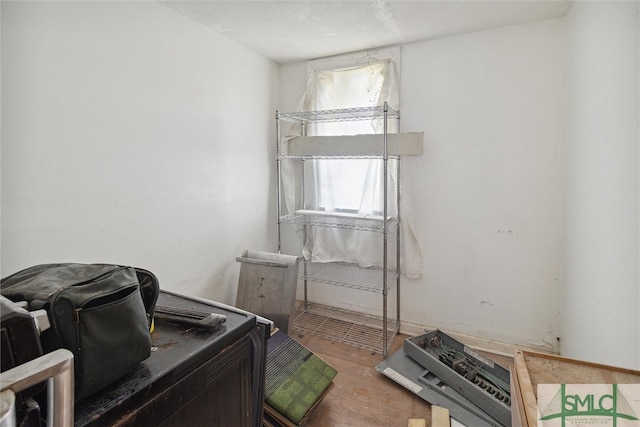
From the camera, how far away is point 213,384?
3.38 feet

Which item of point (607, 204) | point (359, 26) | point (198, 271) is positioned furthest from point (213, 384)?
point (359, 26)

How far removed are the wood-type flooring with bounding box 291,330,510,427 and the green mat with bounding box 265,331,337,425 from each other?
0.16m

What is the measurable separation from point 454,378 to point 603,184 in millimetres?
1246

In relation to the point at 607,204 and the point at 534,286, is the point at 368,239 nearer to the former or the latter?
the point at 534,286

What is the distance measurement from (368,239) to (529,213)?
3.79 feet

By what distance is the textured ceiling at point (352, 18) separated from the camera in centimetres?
199

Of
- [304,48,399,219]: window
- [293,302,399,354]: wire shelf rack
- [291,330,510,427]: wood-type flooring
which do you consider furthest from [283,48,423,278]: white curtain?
[291,330,510,427]: wood-type flooring

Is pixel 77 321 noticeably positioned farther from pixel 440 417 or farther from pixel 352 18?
pixel 352 18

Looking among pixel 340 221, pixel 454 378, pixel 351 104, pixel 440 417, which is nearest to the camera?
pixel 440 417

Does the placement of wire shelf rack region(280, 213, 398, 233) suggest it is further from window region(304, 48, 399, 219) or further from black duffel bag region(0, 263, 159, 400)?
black duffel bag region(0, 263, 159, 400)

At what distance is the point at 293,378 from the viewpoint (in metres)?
1.80

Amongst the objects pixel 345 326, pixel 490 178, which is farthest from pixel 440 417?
pixel 490 178

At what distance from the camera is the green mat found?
5.48 feet

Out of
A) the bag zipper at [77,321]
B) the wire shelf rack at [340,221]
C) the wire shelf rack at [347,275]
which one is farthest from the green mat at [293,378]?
the bag zipper at [77,321]
